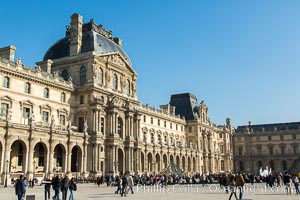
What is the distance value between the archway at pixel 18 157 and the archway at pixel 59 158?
487 centimetres

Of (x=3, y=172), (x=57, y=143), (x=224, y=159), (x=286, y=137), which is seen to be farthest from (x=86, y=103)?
(x=286, y=137)

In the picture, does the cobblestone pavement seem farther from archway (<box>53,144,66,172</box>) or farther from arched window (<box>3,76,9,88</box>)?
arched window (<box>3,76,9,88</box>)

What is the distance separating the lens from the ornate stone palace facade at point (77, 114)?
46.8m

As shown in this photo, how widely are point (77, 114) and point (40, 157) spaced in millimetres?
10337

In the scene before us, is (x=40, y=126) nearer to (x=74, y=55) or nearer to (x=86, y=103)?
(x=86, y=103)

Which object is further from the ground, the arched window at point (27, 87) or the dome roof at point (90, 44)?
the dome roof at point (90, 44)

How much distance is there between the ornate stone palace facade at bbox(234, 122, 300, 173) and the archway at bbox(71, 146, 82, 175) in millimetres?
73919

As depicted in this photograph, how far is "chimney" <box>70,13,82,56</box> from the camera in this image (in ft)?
203

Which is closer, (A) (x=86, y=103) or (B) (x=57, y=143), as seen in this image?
(B) (x=57, y=143)

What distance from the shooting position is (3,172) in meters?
41.5

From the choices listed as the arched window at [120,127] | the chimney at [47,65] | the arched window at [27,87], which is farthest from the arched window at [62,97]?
the arched window at [120,127]

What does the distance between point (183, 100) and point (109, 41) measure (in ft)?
131

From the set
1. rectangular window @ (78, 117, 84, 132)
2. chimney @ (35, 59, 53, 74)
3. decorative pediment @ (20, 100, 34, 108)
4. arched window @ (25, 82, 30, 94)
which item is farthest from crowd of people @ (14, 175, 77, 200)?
chimney @ (35, 59, 53, 74)

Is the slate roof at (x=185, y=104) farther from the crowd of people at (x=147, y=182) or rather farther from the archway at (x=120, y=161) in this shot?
the crowd of people at (x=147, y=182)
